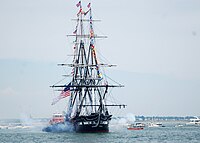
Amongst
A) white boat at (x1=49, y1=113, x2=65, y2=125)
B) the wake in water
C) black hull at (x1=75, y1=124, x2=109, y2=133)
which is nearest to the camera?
black hull at (x1=75, y1=124, x2=109, y2=133)

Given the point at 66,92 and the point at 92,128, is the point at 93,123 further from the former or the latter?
the point at 66,92

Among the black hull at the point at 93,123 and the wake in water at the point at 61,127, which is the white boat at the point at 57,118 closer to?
the wake in water at the point at 61,127

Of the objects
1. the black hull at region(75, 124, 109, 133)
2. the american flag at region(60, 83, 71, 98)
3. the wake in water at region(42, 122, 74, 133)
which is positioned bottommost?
the black hull at region(75, 124, 109, 133)

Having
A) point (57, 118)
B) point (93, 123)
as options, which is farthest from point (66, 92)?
point (57, 118)

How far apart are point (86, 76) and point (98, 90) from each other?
7087 mm

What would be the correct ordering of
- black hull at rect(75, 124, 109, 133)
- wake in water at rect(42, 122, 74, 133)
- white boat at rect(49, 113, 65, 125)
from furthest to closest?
white boat at rect(49, 113, 65, 125)
wake in water at rect(42, 122, 74, 133)
black hull at rect(75, 124, 109, 133)

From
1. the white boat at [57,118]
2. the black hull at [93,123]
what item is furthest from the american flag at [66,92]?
the white boat at [57,118]

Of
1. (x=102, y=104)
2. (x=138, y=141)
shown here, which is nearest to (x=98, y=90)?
(x=102, y=104)

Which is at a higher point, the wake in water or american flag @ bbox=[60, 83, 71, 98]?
american flag @ bbox=[60, 83, 71, 98]

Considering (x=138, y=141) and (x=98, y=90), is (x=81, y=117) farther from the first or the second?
(x=138, y=141)

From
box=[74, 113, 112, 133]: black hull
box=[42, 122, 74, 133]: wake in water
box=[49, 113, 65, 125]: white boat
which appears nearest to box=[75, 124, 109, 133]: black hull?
box=[74, 113, 112, 133]: black hull

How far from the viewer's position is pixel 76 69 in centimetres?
13538

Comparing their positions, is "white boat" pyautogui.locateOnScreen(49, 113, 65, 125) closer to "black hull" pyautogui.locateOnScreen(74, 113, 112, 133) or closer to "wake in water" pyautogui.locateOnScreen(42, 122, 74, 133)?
"wake in water" pyautogui.locateOnScreen(42, 122, 74, 133)

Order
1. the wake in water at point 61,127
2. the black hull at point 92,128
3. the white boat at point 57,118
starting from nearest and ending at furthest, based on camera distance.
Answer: the black hull at point 92,128 → the wake in water at point 61,127 → the white boat at point 57,118
